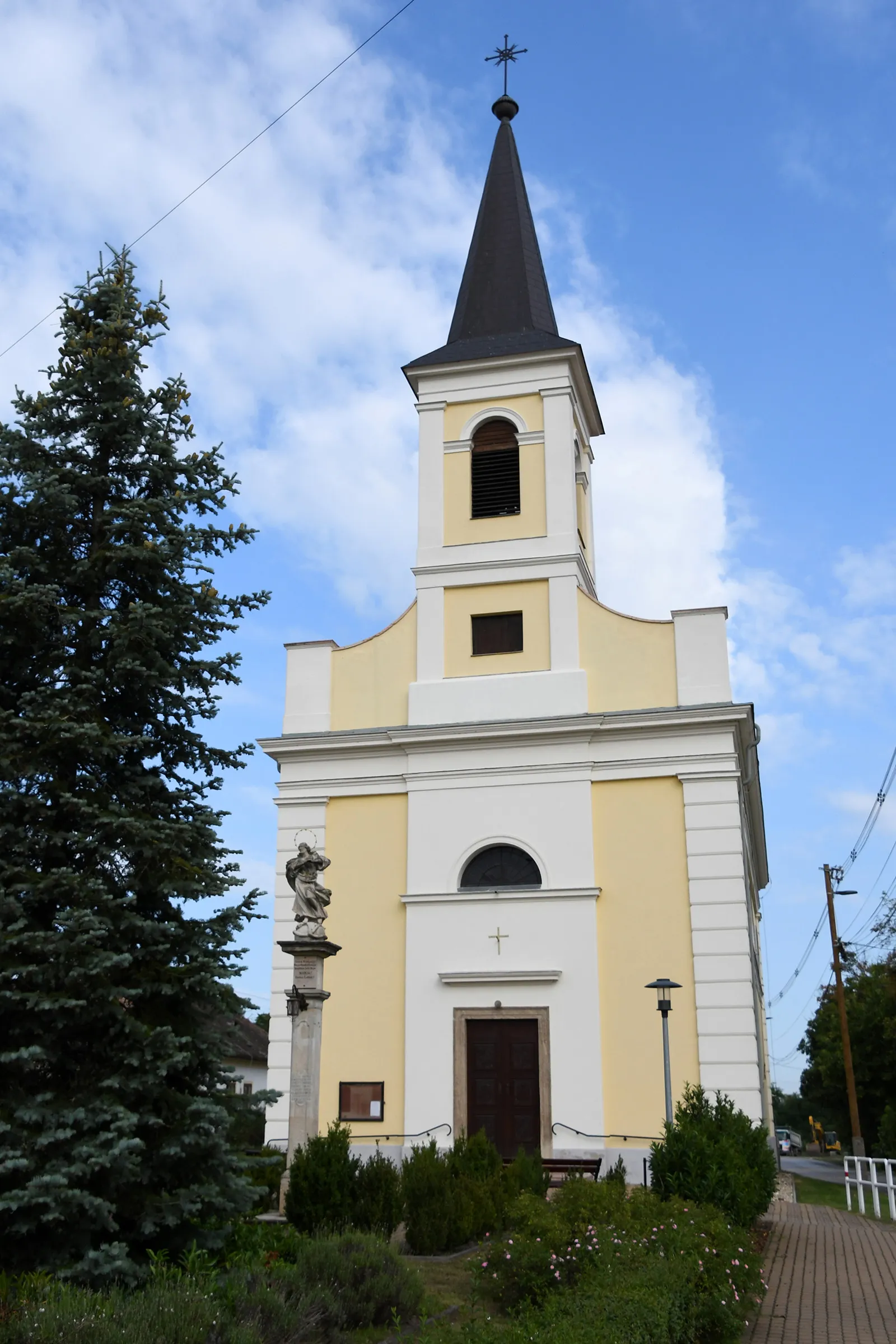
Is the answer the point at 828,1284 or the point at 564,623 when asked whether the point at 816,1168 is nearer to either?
the point at 564,623

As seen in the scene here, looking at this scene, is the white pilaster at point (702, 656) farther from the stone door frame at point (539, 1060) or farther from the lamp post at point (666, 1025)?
the stone door frame at point (539, 1060)

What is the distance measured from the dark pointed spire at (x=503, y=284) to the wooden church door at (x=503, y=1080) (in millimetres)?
12162

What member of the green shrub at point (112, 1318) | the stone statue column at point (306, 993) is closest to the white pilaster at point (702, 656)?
the stone statue column at point (306, 993)

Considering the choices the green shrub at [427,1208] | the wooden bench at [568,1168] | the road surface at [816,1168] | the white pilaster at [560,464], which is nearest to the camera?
the green shrub at [427,1208]

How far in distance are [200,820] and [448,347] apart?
1606 centimetres

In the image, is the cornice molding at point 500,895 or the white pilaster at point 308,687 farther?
the white pilaster at point 308,687

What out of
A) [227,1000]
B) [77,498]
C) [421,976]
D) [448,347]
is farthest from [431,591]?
[227,1000]

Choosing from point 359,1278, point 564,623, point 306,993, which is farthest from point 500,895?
point 359,1278

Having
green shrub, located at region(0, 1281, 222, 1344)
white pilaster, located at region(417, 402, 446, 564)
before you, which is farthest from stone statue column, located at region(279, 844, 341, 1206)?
white pilaster, located at region(417, 402, 446, 564)

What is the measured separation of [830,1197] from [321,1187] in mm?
17335

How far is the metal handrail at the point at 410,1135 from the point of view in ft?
60.8

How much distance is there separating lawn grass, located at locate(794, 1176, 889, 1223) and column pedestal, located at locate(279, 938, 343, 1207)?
9.54 meters

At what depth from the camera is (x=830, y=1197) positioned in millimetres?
24891

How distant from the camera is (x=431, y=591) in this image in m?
21.8
